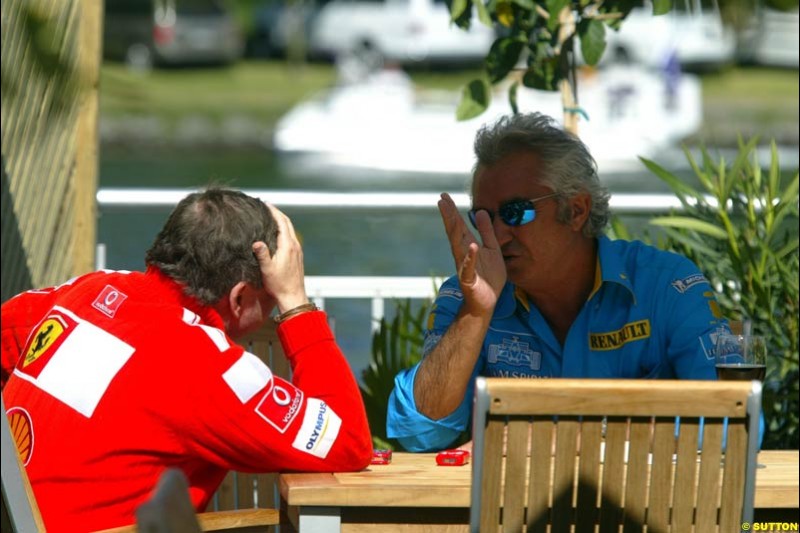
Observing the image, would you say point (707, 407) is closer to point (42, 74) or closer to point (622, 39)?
point (42, 74)

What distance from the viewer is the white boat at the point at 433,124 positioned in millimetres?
26328

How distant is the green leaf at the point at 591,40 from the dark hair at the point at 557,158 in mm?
909

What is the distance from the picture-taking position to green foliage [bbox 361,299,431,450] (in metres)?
3.62

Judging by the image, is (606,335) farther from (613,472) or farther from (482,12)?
(482,12)

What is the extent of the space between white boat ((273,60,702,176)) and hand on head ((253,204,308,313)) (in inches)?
908

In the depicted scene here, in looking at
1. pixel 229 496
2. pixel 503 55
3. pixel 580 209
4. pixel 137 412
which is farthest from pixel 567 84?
pixel 137 412

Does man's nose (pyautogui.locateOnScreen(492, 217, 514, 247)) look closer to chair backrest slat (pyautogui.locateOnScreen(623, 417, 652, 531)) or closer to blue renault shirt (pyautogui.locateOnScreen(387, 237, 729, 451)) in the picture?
blue renault shirt (pyautogui.locateOnScreen(387, 237, 729, 451))

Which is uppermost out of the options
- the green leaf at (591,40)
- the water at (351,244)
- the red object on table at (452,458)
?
the green leaf at (591,40)

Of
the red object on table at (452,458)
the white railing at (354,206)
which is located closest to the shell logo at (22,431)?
the red object on table at (452,458)

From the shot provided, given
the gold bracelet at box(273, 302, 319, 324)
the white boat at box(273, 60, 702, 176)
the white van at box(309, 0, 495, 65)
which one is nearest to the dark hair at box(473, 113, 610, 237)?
the gold bracelet at box(273, 302, 319, 324)

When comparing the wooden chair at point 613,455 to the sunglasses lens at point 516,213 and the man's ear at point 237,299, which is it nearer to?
the man's ear at point 237,299

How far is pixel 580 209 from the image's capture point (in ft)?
8.89

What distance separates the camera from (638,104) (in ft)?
88.0

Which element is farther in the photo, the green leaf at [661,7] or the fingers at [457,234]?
the green leaf at [661,7]
